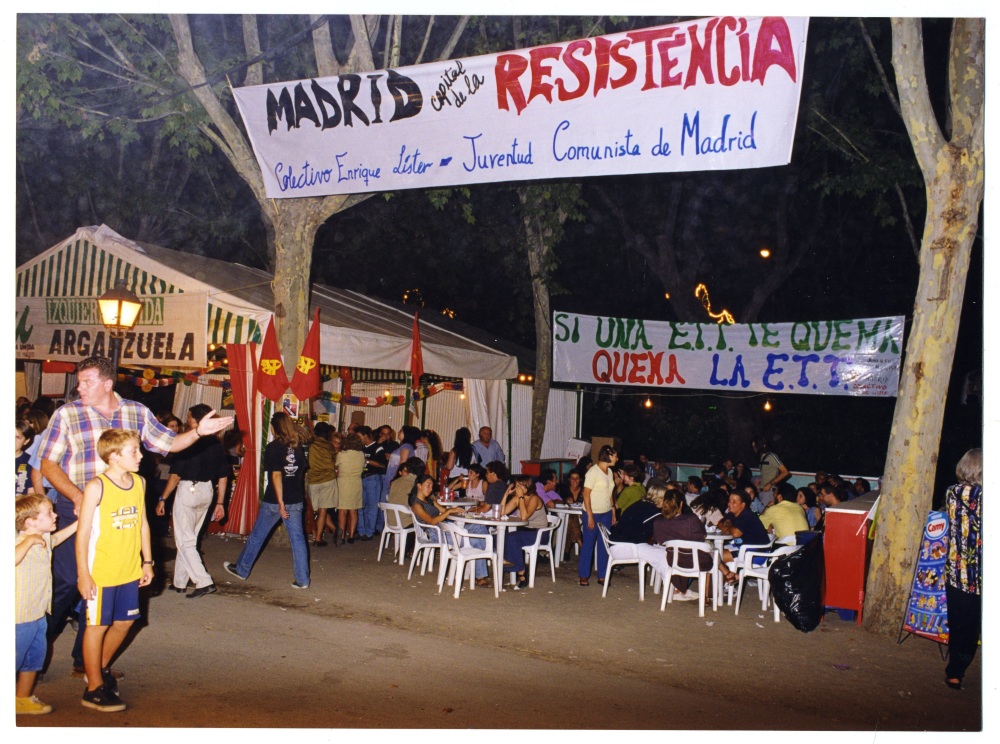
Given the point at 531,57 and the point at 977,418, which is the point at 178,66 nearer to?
Result: the point at 531,57

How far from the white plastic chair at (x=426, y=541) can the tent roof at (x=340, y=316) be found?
283 cm

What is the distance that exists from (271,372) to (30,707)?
5.97 meters

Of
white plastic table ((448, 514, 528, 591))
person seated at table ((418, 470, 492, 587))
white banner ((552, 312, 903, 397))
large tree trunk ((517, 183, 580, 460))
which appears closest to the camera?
white plastic table ((448, 514, 528, 591))

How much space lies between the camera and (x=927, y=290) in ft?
25.5

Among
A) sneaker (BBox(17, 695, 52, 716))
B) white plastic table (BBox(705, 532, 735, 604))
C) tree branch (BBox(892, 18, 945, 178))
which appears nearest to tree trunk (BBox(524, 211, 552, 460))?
white plastic table (BBox(705, 532, 735, 604))

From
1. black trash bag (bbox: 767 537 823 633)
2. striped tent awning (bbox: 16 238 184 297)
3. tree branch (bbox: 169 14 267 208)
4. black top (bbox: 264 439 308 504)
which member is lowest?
black trash bag (bbox: 767 537 823 633)

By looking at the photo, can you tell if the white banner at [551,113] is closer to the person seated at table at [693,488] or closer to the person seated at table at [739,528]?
the person seated at table at [739,528]

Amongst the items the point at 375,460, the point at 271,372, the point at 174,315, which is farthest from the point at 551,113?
the point at 375,460

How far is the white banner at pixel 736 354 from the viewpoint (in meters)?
12.0

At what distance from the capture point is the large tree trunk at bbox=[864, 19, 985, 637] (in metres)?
7.59

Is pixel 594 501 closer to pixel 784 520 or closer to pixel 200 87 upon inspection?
pixel 784 520

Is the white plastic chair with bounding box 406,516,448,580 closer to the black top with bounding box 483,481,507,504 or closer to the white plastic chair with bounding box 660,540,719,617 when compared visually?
the black top with bounding box 483,481,507,504

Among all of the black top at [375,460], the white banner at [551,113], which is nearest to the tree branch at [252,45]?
the white banner at [551,113]

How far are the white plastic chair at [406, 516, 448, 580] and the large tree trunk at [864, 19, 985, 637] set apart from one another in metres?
4.27
